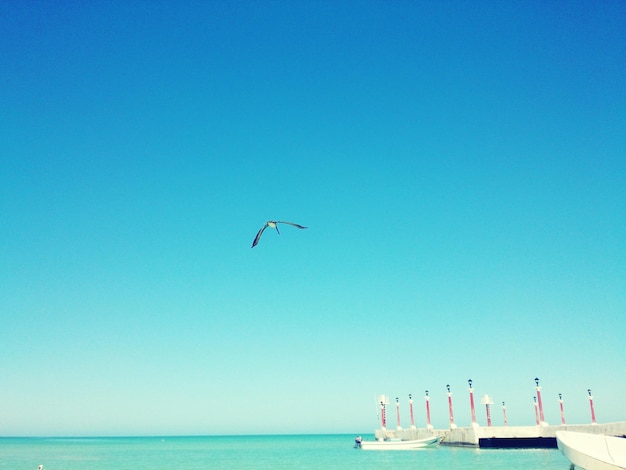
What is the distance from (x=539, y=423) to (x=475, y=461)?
12848 millimetres

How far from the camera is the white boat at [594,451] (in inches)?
383

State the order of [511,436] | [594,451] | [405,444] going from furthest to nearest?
[405,444] → [511,436] → [594,451]

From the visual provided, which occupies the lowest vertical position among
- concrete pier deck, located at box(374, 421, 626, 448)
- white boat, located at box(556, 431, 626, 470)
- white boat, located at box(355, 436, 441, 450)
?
white boat, located at box(355, 436, 441, 450)

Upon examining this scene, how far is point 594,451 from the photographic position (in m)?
12.4

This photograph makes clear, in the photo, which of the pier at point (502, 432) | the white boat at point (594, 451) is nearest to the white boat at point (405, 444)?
the pier at point (502, 432)

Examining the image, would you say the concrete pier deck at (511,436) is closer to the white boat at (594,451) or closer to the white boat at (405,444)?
the white boat at (405,444)

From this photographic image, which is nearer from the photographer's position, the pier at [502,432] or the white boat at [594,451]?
the white boat at [594,451]

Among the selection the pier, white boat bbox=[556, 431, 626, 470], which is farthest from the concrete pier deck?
white boat bbox=[556, 431, 626, 470]

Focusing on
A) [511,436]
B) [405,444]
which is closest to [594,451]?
[511,436]

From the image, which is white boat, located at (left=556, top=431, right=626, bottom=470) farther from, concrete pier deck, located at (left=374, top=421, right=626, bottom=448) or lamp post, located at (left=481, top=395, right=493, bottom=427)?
lamp post, located at (left=481, top=395, right=493, bottom=427)

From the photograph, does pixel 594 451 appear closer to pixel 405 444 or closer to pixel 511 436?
pixel 511 436

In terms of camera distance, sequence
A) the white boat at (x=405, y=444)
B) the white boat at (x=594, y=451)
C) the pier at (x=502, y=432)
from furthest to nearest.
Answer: the white boat at (x=405, y=444), the pier at (x=502, y=432), the white boat at (x=594, y=451)

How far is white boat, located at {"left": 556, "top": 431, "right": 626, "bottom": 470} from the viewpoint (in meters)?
9.73

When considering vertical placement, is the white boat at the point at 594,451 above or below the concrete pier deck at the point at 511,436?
above
